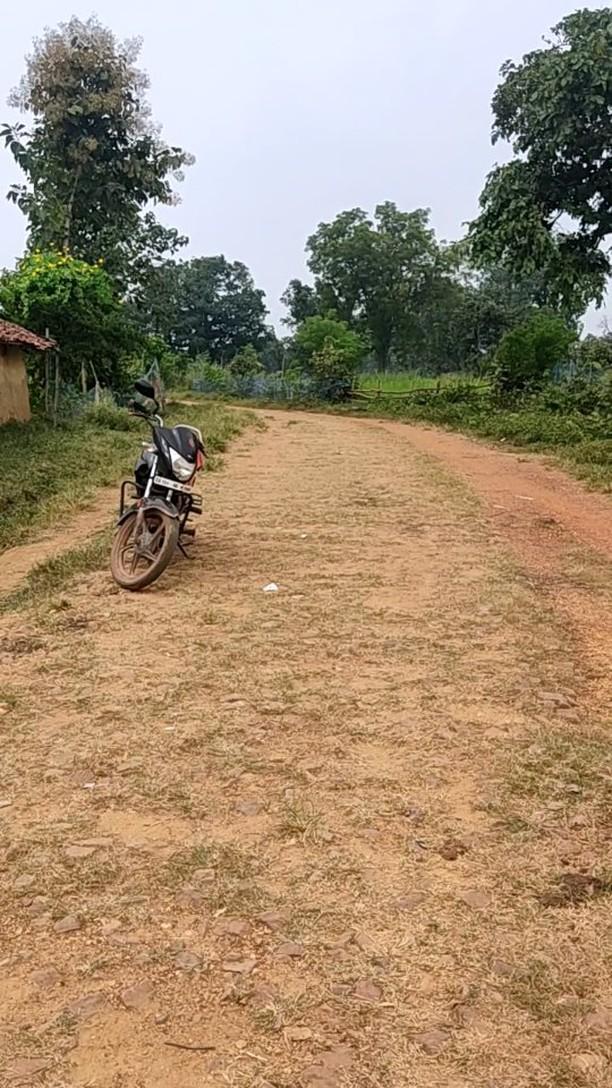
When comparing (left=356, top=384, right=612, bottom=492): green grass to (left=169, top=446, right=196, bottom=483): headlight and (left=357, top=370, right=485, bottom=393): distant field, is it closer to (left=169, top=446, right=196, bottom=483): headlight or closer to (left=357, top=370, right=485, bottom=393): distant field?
(left=357, top=370, right=485, bottom=393): distant field

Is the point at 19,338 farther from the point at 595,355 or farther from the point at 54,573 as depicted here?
the point at 595,355

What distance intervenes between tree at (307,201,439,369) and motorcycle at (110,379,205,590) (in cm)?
3953

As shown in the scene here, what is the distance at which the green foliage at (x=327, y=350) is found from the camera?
2941 cm

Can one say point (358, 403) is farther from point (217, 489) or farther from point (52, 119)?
point (217, 489)

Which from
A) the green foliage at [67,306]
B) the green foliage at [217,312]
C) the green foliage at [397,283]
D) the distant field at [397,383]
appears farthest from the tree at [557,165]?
the green foliage at [217,312]

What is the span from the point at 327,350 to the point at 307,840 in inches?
1116

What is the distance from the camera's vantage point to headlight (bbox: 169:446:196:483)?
6008mm

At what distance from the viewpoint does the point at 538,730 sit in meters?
3.54

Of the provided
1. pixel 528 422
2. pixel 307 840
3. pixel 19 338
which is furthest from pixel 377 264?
pixel 307 840

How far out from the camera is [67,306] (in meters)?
17.9

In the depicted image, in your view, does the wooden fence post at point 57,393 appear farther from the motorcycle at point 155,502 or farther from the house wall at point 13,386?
the motorcycle at point 155,502

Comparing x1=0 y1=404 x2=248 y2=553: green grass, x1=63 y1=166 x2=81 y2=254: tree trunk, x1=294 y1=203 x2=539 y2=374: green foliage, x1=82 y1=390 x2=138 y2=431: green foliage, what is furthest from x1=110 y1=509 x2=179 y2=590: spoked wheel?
x1=294 y1=203 x2=539 y2=374: green foliage

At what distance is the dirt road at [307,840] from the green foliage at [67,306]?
13.6 meters

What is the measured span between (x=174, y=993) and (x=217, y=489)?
8.09 meters
